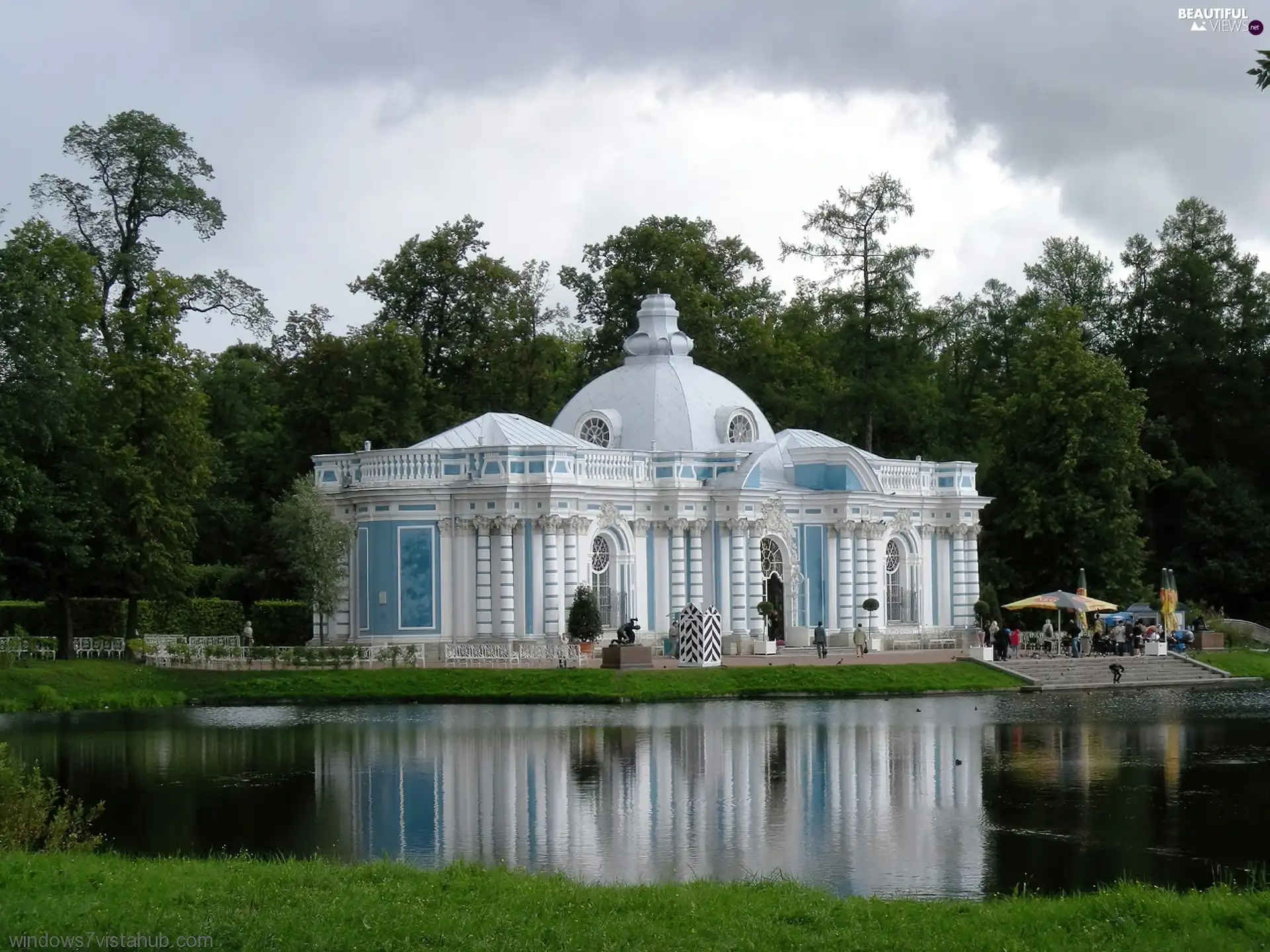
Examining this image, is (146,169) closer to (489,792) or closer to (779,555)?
(779,555)

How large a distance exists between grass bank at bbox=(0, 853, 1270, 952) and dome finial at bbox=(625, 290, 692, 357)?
4065 centimetres

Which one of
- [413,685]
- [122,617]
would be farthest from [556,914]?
[122,617]

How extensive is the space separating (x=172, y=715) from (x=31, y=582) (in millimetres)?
14119

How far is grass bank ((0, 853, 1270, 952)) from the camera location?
14672mm

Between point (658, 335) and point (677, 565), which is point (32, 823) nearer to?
point (677, 565)

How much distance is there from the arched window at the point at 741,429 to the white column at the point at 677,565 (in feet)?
15.3

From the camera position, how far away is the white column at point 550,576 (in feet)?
160

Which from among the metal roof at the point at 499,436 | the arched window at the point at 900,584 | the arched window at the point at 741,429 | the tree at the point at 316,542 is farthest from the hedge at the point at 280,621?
the arched window at the point at 900,584

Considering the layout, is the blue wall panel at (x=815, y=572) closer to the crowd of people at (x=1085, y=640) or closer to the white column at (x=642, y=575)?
the crowd of people at (x=1085, y=640)

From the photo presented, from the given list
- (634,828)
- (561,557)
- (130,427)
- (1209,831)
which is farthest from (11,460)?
(1209,831)

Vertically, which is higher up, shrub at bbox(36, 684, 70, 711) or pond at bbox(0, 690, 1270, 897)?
shrub at bbox(36, 684, 70, 711)

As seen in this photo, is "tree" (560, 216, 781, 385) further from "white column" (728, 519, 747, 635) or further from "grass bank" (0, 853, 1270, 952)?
"grass bank" (0, 853, 1270, 952)

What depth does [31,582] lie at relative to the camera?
1991 inches

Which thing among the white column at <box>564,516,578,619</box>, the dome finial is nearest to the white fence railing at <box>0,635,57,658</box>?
the white column at <box>564,516,578,619</box>
